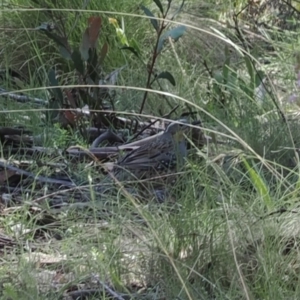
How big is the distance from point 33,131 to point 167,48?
1.72 metres

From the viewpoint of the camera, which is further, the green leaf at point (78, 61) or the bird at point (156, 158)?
the green leaf at point (78, 61)

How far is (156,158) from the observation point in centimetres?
297

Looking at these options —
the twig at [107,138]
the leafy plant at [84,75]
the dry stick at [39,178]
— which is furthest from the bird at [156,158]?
the leafy plant at [84,75]

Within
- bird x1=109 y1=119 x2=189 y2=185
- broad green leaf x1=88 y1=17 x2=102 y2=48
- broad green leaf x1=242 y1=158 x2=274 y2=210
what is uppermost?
broad green leaf x1=242 y1=158 x2=274 y2=210

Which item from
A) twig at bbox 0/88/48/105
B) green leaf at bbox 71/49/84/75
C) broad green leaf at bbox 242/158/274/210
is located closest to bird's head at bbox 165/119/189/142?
broad green leaf at bbox 242/158/274/210

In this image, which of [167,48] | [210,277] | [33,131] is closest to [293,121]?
[33,131]

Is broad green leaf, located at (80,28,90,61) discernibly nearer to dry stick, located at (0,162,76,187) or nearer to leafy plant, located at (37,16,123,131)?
leafy plant, located at (37,16,123,131)

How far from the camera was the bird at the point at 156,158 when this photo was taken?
2.81 meters

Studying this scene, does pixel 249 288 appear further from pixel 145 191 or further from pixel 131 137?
pixel 131 137

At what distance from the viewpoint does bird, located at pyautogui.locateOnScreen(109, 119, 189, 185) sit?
9.22ft

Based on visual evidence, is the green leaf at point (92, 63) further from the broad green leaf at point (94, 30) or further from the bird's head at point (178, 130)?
the bird's head at point (178, 130)

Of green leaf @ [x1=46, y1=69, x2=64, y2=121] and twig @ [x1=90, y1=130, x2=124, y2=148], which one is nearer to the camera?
twig @ [x1=90, y1=130, x2=124, y2=148]

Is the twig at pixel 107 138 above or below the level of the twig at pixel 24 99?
above

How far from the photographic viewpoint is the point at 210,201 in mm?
2428
